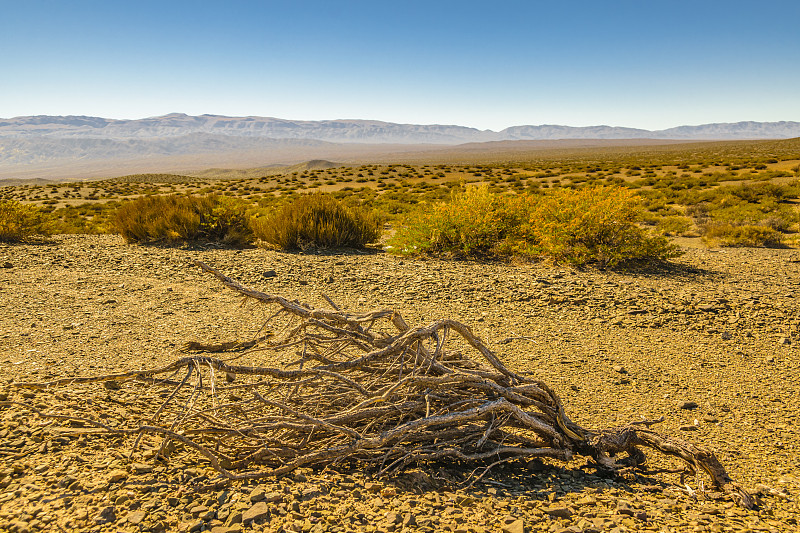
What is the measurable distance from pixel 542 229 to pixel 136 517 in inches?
310

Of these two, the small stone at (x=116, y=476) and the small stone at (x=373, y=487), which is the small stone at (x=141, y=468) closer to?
the small stone at (x=116, y=476)

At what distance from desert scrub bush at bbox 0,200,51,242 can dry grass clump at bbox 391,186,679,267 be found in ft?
28.1

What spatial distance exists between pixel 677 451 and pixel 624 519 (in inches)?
30.3

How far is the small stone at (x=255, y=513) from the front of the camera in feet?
7.19

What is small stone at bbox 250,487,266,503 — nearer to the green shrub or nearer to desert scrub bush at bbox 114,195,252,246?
desert scrub bush at bbox 114,195,252,246

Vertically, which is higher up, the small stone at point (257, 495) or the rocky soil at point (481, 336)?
the small stone at point (257, 495)

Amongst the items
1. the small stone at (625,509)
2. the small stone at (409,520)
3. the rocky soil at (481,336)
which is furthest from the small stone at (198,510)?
the small stone at (625,509)

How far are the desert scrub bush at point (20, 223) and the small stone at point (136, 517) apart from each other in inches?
448

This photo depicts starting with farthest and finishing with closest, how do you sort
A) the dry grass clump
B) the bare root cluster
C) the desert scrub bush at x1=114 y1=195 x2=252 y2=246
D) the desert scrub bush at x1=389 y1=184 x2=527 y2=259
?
1. the desert scrub bush at x1=114 y1=195 x2=252 y2=246
2. the desert scrub bush at x1=389 y1=184 x2=527 y2=259
3. the dry grass clump
4. the bare root cluster

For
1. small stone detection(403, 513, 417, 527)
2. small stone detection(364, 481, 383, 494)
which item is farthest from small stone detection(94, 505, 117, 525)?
small stone detection(403, 513, 417, 527)

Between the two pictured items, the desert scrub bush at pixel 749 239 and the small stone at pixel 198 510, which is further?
the desert scrub bush at pixel 749 239

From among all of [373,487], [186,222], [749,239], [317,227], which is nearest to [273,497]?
[373,487]

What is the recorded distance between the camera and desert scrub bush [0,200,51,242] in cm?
1055

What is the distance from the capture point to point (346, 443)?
8.87 feet
